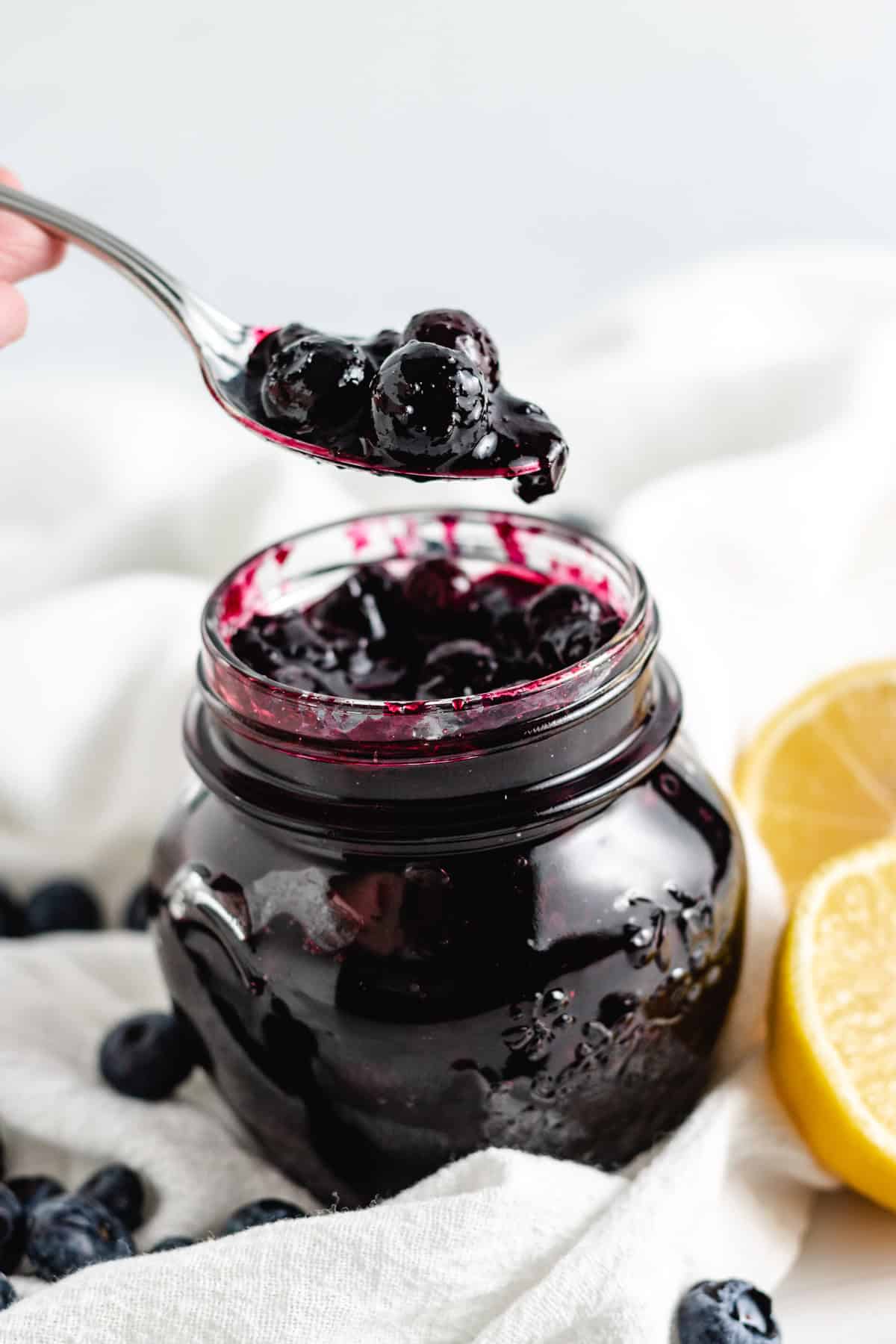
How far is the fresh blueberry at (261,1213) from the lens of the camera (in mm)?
1345

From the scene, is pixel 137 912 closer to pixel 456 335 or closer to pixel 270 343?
pixel 270 343

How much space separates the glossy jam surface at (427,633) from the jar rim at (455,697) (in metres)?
0.02

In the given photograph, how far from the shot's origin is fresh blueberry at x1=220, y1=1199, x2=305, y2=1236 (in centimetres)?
134

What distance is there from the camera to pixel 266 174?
353 centimetres

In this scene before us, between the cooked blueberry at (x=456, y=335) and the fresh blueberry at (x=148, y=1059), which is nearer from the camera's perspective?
the cooked blueberry at (x=456, y=335)

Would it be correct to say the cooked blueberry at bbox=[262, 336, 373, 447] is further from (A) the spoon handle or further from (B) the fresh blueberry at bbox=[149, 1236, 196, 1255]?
(B) the fresh blueberry at bbox=[149, 1236, 196, 1255]

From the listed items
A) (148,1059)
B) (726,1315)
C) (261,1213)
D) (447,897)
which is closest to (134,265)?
(447,897)

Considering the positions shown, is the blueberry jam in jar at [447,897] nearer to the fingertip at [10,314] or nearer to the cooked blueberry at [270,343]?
the cooked blueberry at [270,343]

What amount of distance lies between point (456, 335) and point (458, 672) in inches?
11.3

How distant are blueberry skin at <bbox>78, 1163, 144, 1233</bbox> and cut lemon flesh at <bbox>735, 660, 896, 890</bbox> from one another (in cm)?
82

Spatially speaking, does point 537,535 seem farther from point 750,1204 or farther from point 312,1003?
point 750,1204

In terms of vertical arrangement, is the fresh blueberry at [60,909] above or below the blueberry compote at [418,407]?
below

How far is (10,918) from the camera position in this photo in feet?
6.44

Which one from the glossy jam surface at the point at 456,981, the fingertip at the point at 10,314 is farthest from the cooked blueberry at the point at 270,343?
the glossy jam surface at the point at 456,981
